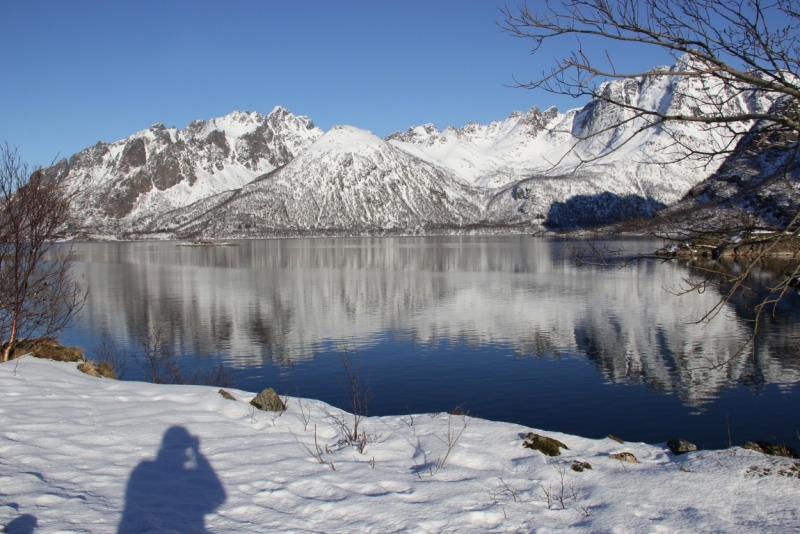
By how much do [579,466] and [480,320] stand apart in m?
25.5

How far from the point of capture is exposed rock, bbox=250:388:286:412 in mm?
12062

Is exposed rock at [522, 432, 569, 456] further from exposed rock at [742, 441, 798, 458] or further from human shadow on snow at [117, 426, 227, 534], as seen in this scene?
human shadow on snow at [117, 426, 227, 534]

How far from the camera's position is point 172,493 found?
7.36 m

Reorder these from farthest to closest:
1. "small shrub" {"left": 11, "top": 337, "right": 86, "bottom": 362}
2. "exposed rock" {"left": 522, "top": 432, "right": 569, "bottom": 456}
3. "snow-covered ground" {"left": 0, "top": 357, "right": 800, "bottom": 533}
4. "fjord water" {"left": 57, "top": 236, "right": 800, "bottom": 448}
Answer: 1. "fjord water" {"left": 57, "top": 236, "right": 800, "bottom": 448}
2. "small shrub" {"left": 11, "top": 337, "right": 86, "bottom": 362}
3. "exposed rock" {"left": 522, "top": 432, "right": 569, "bottom": 456}
4. "snow-covered ground" {"left": 0, "top": 357, "right": 800, "bottom": 533}

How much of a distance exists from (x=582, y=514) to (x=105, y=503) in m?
5.91

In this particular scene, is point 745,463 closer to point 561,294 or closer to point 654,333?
point 654,333

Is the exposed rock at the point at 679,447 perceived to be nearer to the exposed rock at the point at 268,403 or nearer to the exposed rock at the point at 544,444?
the exposed rock at the point at 544,444

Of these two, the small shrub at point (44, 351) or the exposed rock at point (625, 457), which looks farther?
the small shrub at point (44, 351)

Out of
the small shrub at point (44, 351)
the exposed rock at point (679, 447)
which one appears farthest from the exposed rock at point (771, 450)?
the small shrub at point (44, 351)

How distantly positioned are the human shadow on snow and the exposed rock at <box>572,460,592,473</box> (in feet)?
17.8

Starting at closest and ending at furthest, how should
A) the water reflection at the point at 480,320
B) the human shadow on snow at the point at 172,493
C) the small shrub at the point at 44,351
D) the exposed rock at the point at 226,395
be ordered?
the human shadow on snow at the point at 172,493
the exposed rock at the point at 226,395
the small shrub at the point at 44,351
the water reflection at the point at 480,320

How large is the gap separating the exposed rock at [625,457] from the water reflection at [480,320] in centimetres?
566

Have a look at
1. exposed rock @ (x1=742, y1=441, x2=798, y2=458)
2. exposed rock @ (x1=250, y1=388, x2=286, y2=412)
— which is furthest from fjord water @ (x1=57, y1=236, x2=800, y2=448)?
exposed rock @ (x1=250, y1=388, x2=286, y2=412)

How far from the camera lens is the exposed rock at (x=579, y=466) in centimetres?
938
